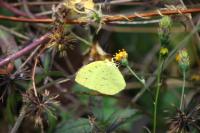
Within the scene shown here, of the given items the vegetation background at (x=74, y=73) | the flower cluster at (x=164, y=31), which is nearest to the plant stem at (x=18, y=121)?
the vegetation background at (x=74, y=73)

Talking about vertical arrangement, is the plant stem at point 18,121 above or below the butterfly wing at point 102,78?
below

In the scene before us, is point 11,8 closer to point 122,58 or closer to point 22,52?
point 22,52

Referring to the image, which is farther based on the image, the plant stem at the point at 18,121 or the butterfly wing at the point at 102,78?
the plant stem at the point at 18,121

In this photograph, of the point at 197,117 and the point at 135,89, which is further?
the point at 135,89

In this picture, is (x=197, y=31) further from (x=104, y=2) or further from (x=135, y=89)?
(x=135, y=89)

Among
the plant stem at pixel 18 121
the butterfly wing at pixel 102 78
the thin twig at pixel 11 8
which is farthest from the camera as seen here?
the thin twig at pixel 11 8

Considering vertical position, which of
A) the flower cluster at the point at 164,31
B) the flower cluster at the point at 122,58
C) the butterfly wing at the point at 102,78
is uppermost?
the flower cluster at the point at 164,31

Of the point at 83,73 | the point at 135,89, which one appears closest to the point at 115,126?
the point at 83,73

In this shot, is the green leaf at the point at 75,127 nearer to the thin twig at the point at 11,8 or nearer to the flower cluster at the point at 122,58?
the flower cluster at the point at 122,58
